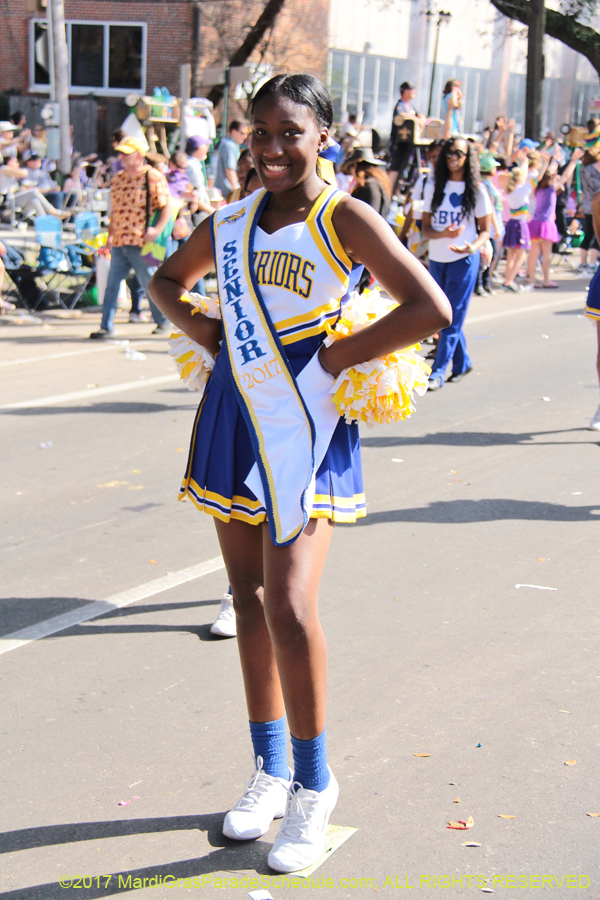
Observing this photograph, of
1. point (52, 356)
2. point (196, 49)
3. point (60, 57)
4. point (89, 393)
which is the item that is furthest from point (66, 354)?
point (196, 49)

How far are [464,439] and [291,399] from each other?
479cm

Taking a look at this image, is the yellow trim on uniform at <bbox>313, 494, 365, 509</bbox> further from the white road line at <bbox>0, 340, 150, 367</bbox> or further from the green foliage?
the green foliage

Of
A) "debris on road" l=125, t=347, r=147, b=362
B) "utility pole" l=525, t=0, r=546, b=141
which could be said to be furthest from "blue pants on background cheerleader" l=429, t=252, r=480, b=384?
"utility pole" l=525, t=0, r=546, b=141

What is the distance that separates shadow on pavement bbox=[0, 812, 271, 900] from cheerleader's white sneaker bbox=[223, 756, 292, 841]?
4 centimetres

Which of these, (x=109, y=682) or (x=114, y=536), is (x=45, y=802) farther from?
(x=114, y=536)

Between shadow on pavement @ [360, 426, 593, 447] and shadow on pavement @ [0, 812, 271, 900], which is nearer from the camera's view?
shadow on pavement @ [0, 812, 271, 900]

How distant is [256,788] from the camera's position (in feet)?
9.21

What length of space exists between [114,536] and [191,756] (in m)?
2.17

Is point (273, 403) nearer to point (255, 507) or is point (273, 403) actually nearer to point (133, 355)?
point (255, 507)

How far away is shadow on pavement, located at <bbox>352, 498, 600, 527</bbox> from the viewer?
18.1ft

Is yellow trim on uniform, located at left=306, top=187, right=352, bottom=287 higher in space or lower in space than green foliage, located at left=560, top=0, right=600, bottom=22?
lower

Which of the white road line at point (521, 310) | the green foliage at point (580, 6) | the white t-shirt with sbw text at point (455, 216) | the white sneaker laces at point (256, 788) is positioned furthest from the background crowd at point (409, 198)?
the green foliage at point (580, 6)

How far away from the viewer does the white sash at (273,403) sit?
2533mm

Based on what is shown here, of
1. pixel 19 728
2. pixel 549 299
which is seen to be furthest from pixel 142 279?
pixel 19 728
